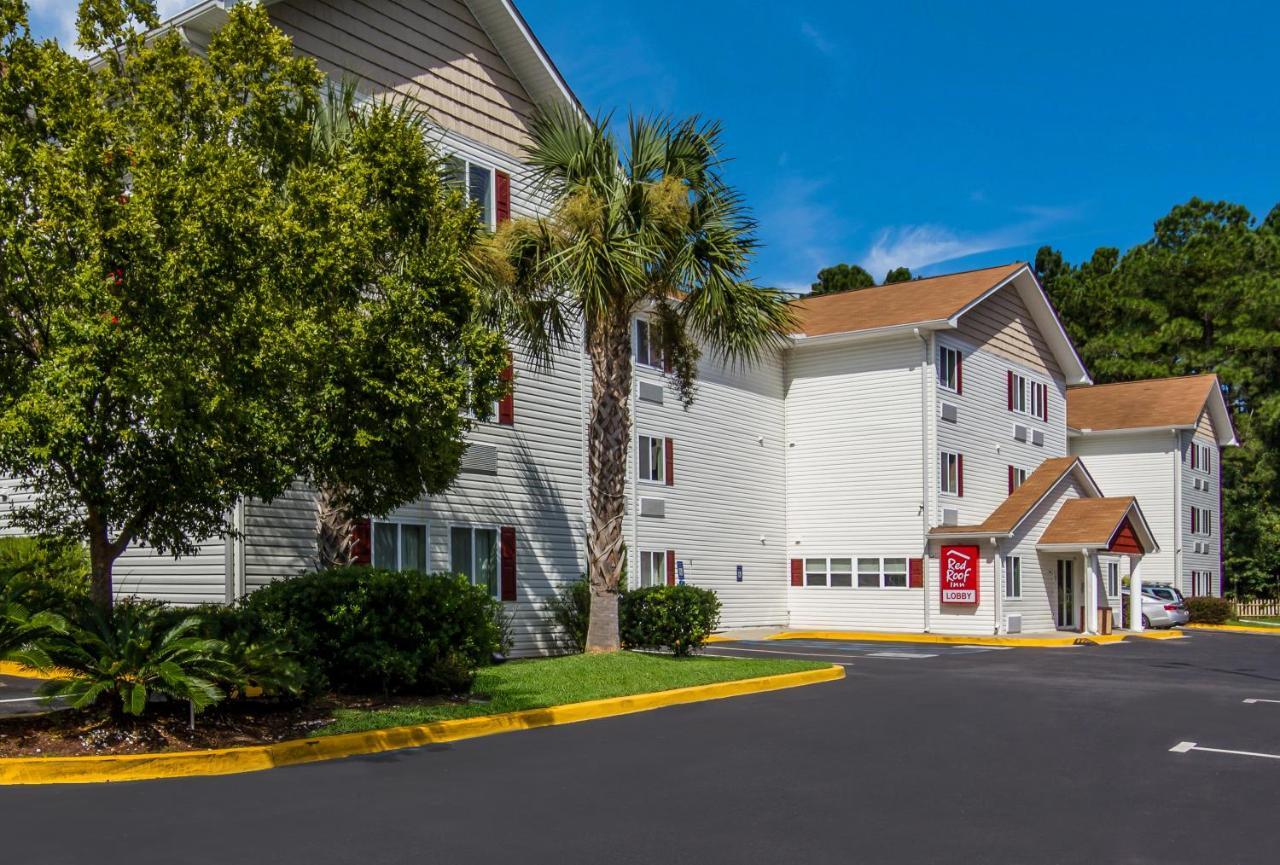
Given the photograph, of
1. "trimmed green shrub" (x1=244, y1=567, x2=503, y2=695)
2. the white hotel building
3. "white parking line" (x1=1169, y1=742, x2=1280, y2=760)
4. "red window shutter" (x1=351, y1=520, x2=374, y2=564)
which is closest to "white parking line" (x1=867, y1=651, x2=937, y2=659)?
the white hotel building

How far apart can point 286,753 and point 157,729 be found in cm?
119

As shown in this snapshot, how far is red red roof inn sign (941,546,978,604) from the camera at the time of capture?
32438mm

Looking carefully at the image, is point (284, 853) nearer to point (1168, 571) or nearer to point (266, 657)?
point (266, 657)

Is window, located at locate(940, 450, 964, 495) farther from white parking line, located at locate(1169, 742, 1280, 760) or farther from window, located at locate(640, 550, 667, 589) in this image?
white parking line, located at locate(1169, 742, 1280, 760)

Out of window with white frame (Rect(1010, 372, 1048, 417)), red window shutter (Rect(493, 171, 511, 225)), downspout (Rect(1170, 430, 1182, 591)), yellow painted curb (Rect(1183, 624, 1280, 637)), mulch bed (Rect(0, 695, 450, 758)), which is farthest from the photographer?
downspout (Rect(1170, 430, 1182, 591))

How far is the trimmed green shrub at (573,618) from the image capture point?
22.5 metres

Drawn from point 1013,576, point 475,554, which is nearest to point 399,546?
point 475,554

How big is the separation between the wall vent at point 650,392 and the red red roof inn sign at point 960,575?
9199mm

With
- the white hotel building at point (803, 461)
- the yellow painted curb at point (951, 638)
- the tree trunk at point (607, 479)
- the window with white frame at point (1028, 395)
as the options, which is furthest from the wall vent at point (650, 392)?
the window with white frame at point (1028, 395)

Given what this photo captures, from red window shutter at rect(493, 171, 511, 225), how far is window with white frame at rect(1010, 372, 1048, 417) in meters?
21.2

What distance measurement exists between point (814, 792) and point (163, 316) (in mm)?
6235

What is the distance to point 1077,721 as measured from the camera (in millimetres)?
14195

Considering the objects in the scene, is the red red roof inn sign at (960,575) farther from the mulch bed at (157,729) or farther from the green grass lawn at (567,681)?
the mulch bed at (157,729)

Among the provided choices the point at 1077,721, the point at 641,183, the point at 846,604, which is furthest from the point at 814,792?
the point at 846,604
